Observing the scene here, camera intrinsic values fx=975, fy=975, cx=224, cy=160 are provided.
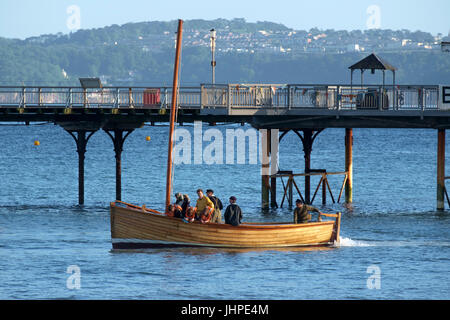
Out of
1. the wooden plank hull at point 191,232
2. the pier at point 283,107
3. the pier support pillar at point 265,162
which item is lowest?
Result: the wooden plank hull at point 191,232

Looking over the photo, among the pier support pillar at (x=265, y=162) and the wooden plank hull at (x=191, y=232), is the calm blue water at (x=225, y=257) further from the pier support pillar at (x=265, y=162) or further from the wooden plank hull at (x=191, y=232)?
the pier support pillar at (x=265, y=162)

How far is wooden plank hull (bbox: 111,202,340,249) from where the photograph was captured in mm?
35406

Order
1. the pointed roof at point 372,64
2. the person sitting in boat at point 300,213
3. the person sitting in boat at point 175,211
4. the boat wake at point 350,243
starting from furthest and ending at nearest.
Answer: the pointed roof at point 372,64
the boat wake at point 350,243
the person sitting in boat at point 300,213
the person sitting in boat at point 175,211

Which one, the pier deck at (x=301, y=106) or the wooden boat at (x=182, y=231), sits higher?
the pier deck at (x=301, y=106)

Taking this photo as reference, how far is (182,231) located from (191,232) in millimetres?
331

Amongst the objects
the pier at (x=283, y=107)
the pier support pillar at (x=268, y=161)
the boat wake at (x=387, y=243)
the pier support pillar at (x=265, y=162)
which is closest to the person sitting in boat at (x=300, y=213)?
the boat wake at (x=387, y=243)

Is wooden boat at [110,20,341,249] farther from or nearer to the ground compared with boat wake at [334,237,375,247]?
farther from the ground

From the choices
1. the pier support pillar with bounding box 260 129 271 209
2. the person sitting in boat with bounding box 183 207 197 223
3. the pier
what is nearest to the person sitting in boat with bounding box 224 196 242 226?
the person sitting in boat with bounding box 183 207 197 223

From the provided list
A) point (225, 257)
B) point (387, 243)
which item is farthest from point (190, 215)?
point (387, 243)

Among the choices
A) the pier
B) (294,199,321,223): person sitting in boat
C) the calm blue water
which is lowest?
the calm blue water

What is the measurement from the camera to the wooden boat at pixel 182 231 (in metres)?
35.4

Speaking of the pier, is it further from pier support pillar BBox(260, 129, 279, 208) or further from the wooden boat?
the wooden boat

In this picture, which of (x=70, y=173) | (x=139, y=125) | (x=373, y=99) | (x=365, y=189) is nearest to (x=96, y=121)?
(x=139, y=125)

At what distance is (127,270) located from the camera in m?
33.7
